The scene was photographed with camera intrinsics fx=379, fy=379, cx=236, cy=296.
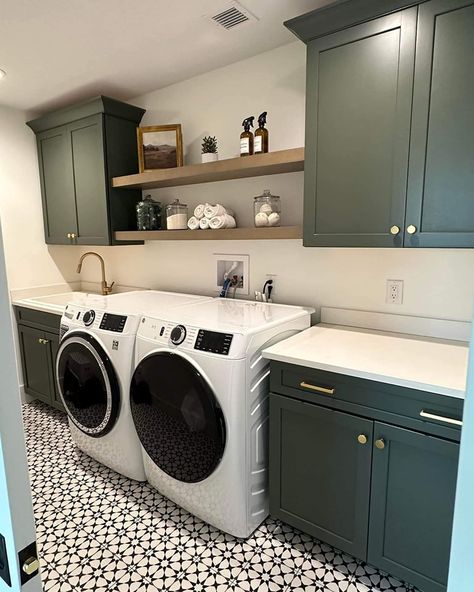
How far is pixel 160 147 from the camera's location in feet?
8.51

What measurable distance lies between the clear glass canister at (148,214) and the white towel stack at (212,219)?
47 centimetres

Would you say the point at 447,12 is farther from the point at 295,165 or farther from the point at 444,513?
the point at 444,513

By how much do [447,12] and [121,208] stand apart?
2.24 metres

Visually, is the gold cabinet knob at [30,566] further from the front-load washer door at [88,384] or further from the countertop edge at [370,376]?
the front-load washer door at [88,384]

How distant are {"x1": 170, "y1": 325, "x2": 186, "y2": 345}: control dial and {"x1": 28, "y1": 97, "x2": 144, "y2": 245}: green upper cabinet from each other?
131 centimetres

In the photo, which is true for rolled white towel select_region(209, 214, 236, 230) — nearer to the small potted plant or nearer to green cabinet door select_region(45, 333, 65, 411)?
the small potted plant

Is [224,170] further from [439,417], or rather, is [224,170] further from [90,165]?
[439,417]

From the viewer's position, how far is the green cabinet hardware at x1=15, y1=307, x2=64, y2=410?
286 centimetres

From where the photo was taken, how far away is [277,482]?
5.84ft

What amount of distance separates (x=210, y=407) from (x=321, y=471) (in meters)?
0.55

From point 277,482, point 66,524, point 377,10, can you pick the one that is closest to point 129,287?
point 66,524

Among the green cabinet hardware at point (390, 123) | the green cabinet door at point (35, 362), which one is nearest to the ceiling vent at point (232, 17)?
the green cabinet hardware at point (390, 123)

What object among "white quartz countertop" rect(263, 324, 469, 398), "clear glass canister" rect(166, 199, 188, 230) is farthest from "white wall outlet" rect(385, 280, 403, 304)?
"clear glass canister" rect(166, 199, 188, 230)

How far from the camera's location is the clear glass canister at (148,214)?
108 inches
